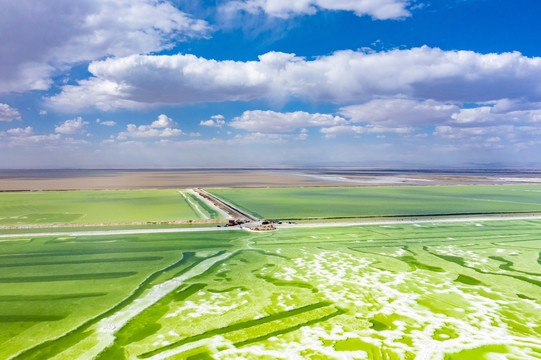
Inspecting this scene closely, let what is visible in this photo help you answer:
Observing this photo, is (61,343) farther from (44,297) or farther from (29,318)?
(44,297)

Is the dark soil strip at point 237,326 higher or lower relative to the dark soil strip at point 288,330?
higher

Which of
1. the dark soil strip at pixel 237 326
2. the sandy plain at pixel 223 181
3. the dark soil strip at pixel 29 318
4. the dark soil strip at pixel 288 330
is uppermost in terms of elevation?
the sandy plain at pixel 223 181

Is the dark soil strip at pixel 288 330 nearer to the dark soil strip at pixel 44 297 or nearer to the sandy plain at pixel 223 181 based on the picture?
the dark soil strip at pixel 44 297

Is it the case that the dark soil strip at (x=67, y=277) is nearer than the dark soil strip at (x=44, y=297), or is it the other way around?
the dark soil strip at (x=44, y=297)

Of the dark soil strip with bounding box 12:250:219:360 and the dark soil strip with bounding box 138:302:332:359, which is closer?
the dark soil strip with bounding box 12:250:219:360

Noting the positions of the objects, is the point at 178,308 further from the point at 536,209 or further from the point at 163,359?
the point at 536,209

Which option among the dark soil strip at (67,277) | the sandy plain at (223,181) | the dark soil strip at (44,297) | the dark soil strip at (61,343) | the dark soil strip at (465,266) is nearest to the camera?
the dark soil strip at (61,343)

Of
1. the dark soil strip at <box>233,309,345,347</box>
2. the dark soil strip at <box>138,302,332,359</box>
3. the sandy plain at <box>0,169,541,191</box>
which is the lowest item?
the dark soil strip at <box>233,309,345,347</box>

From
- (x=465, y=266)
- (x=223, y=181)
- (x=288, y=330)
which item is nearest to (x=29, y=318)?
(x=288, y=330)

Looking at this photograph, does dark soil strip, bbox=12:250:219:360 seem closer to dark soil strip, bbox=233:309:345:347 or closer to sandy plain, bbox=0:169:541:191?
dark soil strip, bbox=233:309:345:347

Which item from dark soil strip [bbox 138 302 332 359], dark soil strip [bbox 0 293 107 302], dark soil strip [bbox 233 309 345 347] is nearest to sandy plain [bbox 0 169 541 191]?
dark soil strip [bbox 0 293 107 302]

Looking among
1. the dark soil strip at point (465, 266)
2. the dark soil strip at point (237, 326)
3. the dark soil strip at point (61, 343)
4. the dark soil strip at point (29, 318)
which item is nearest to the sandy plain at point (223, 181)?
the dark soil strip at point (465, 266)

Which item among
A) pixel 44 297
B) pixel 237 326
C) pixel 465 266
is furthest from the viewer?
pixel 465 266
